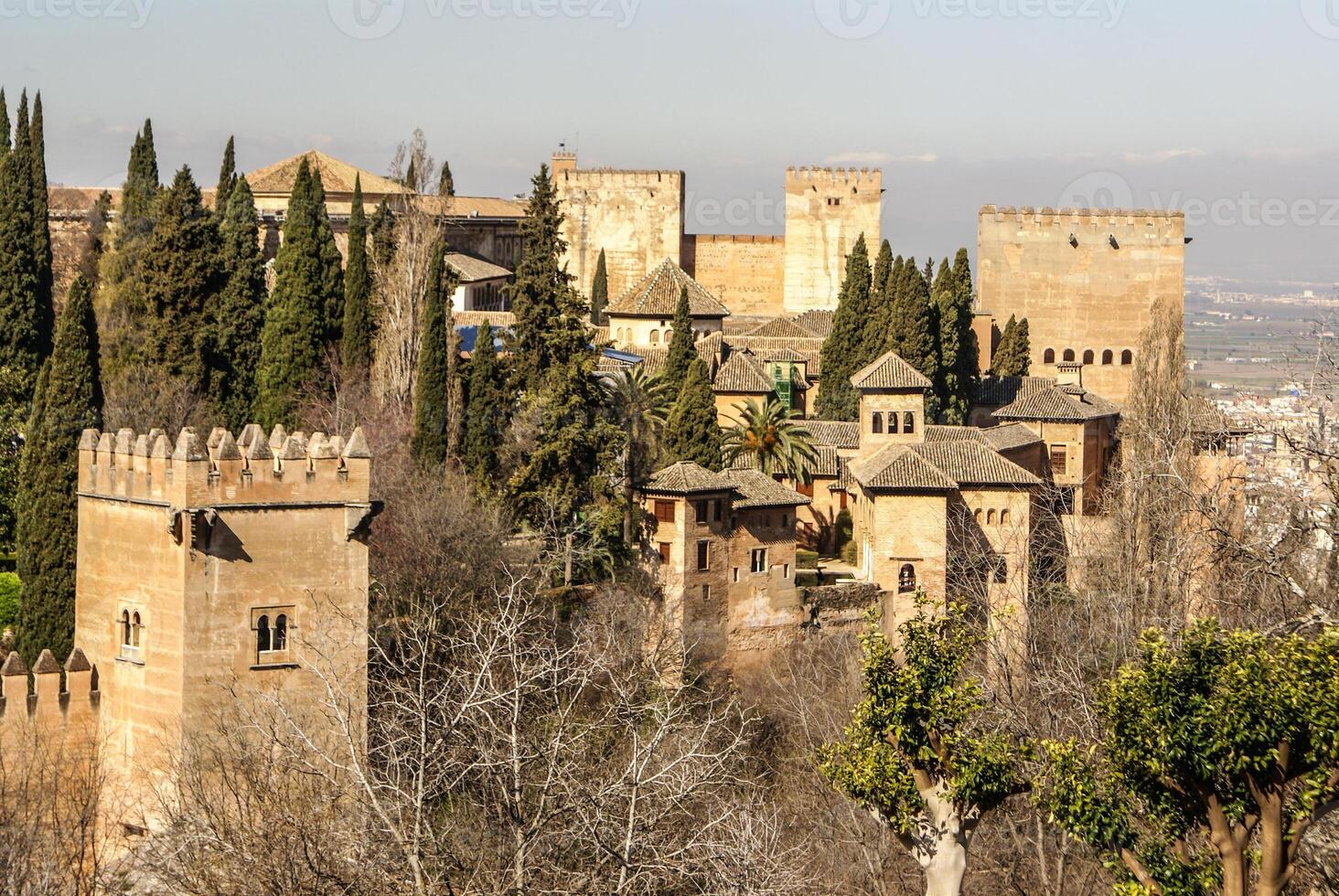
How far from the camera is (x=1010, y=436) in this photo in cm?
4484

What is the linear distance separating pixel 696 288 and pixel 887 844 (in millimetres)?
25508

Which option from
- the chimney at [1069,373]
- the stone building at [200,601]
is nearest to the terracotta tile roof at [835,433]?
the chimney at [1069,373]

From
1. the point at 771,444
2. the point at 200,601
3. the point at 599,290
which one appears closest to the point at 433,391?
the point at 771,444

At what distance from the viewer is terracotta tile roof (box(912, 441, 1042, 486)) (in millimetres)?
38562

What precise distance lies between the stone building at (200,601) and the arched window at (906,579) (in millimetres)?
14947

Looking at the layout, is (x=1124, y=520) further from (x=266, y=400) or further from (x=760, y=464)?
(x=266, y=400)

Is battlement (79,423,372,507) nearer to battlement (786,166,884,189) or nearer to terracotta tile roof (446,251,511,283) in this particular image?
terracotta tile roof (446,251,511,283)

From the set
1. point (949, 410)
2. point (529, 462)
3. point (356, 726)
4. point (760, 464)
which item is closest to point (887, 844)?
point (356, 726)

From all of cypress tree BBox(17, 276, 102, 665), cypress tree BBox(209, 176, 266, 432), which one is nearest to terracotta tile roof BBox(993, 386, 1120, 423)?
cypress tree BBox(209, 176, 266, 432)

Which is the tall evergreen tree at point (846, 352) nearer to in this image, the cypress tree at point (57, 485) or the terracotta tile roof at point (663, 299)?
the terracotta tile roof at point (663, 299)

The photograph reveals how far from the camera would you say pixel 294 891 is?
17.6 meters

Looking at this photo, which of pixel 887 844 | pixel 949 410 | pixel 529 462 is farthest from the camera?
pixel 949 410

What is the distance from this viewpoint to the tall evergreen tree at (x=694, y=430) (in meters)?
36.9

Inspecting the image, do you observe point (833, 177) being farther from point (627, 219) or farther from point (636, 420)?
point (636, 420)
